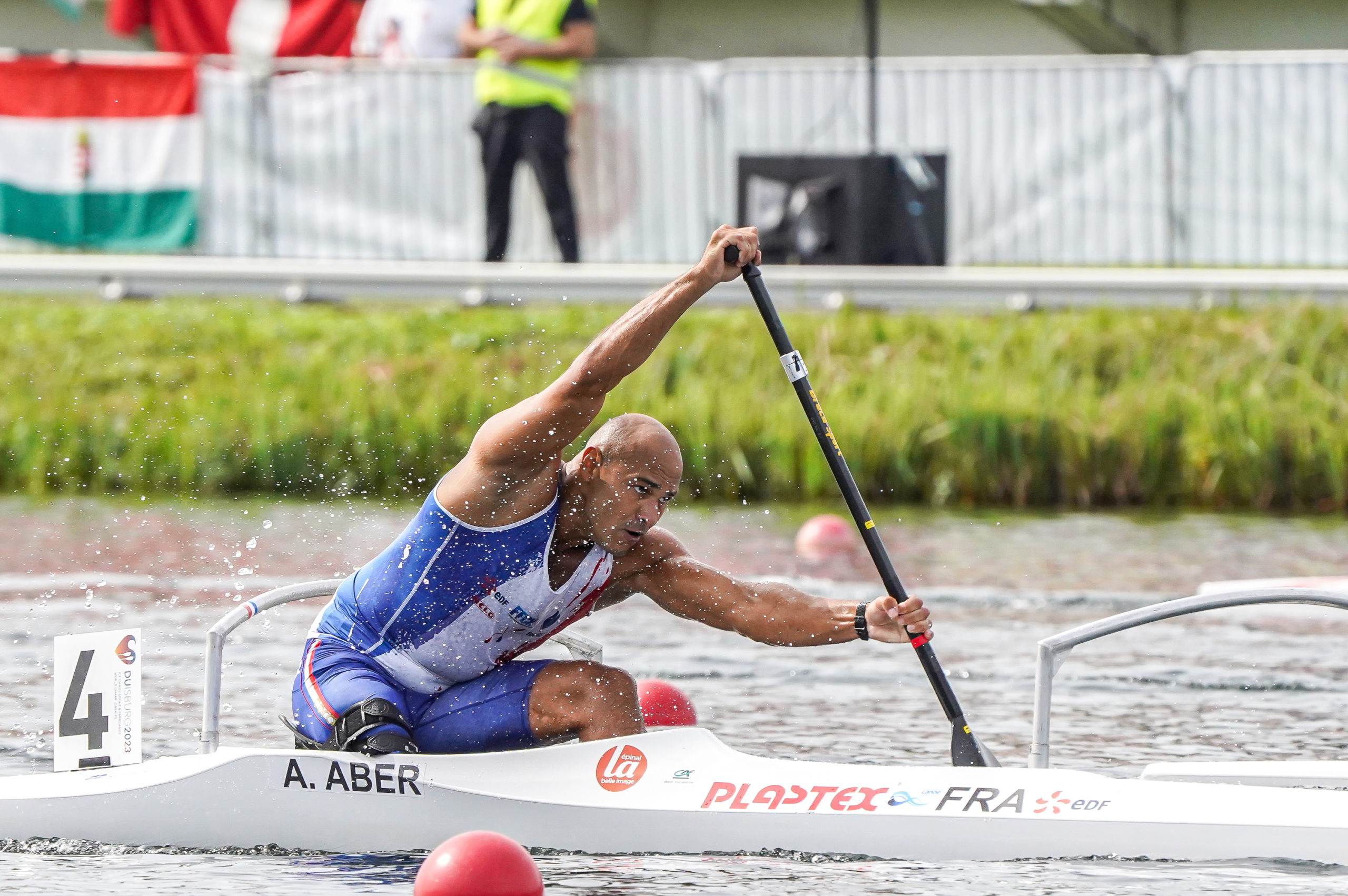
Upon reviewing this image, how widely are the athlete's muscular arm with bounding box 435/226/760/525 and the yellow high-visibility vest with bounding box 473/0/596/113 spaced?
7618 mm

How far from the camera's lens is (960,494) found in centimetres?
1249

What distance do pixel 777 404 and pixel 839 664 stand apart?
4041 mm

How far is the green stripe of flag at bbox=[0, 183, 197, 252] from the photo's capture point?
547 inches

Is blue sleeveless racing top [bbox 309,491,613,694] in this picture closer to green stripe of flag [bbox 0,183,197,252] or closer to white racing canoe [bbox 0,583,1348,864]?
white racing canoe [bbox 0,583,1348,864]

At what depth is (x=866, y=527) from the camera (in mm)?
5832

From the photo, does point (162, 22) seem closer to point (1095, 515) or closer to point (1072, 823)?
point (1095, 515)

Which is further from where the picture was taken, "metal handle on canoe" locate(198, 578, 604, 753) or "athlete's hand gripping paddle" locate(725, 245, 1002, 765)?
"metal handle on canoe" locate(198, 578, 604, 753)

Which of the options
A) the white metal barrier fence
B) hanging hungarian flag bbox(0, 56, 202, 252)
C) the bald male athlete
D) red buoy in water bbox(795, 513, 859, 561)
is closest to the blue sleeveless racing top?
the bald male athlete

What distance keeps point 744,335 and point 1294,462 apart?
3387mm

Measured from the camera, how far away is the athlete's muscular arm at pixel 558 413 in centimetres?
517

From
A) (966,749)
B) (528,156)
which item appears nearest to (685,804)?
(966,749)

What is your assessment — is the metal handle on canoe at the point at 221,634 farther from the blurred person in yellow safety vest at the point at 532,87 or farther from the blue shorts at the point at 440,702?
the blurred person in yellow safety vest at the point at 532,87

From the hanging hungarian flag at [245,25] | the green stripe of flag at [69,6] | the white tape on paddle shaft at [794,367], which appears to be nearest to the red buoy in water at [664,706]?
the white tape on paddle shaft at [794,367]

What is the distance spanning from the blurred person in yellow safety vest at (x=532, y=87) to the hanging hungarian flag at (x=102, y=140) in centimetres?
214
